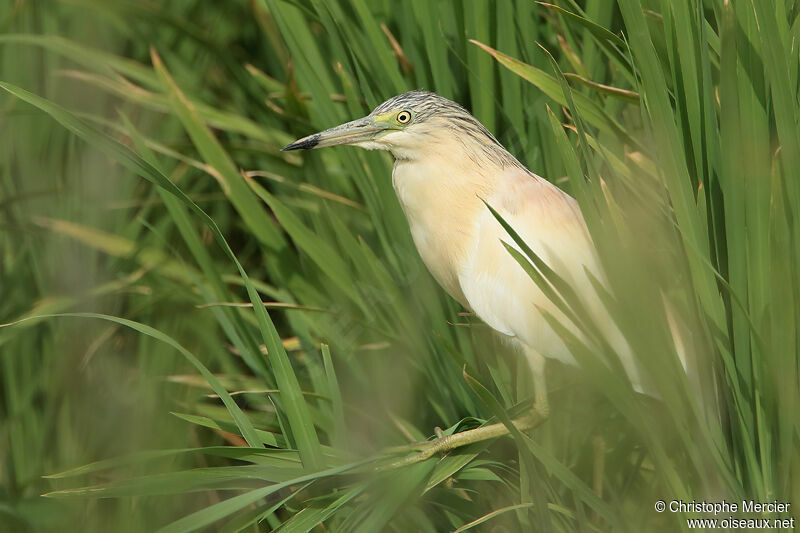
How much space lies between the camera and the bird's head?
1.14 m

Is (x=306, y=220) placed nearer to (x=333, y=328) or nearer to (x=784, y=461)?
(x=333, y=328)

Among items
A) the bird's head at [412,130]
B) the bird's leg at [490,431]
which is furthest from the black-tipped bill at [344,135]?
the bird's leg at [490,431]

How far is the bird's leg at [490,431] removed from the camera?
94 cm

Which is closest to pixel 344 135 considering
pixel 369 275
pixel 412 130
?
pixel 412 130

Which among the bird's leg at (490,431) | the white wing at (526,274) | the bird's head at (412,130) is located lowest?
the bird's leg at (490,431)

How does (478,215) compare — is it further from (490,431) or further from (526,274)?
(490,431)

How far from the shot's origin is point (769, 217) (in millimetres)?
763

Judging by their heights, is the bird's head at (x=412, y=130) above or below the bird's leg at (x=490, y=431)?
above

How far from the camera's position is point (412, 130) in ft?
3.82

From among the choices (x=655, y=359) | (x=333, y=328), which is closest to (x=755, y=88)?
(x=655, y=359)

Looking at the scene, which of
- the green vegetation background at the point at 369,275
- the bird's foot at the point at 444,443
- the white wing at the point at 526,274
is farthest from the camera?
the white wing at the point at 526,274

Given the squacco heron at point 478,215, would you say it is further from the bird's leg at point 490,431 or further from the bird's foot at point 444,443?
the bird's foot at point 444,443

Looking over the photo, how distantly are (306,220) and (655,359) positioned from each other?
0.84 meters

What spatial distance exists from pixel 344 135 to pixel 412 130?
0.34 feet
